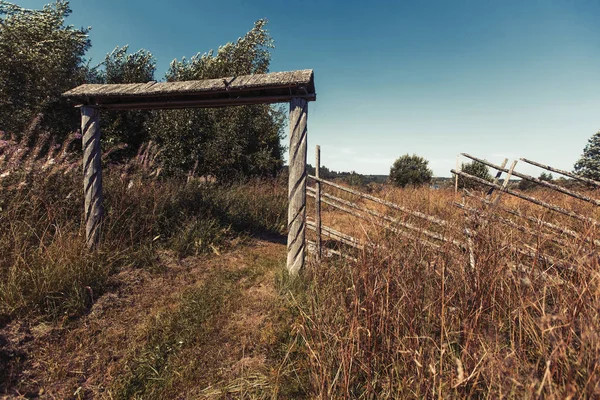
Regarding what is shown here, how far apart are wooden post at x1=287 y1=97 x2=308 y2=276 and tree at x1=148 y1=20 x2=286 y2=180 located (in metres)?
6.48

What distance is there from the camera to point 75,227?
14.9ft

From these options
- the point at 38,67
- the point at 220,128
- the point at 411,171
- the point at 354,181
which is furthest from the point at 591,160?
the point at 38,67

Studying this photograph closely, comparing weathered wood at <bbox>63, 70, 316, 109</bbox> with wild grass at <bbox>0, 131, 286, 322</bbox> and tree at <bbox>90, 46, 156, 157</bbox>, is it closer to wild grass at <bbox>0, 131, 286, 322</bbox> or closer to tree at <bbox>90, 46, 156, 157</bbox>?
wild grass at <bbox>0, 131, 286, 322</bbox>

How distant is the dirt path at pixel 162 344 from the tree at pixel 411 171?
2332cm

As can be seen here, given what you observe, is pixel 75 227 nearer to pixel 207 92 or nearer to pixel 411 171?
pixel 207 92

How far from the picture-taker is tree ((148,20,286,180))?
A: 34.1 ft

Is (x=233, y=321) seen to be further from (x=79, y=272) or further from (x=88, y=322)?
(x=79, y=272)

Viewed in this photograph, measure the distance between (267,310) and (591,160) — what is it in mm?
35170

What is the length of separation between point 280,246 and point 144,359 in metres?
3.60

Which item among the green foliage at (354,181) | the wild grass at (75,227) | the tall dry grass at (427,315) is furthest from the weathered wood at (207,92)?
the green foliage at (354,181)

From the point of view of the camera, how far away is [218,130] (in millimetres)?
10672

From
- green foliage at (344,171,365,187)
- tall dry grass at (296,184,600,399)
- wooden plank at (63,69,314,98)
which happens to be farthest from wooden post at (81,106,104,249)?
green foliage at (344,171,365,187)

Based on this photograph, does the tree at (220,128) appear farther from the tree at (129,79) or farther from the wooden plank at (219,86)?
the wooden plank at (219,86)

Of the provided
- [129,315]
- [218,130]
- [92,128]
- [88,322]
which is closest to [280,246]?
[129,315]
